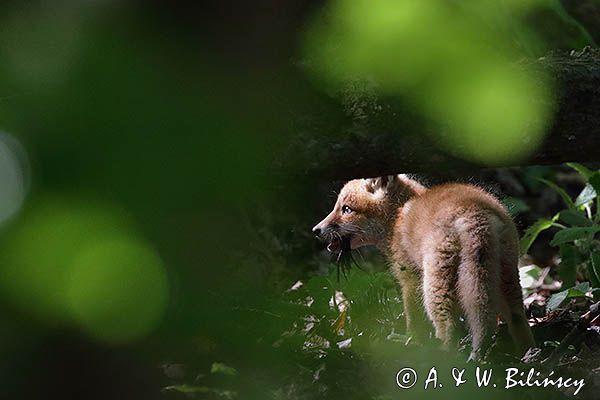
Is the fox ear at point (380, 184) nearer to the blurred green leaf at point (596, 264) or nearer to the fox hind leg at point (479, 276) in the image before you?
the fox hind leg at point (479, 276)

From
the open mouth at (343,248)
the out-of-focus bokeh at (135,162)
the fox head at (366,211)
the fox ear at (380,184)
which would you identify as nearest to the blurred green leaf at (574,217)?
the fox head at (366,211)

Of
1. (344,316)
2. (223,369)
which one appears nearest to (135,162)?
(223,369)

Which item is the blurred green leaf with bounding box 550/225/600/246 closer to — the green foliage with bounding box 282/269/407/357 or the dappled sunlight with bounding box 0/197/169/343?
the green foliage with bounding box 282/269/407/357

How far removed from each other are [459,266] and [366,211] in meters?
1.07

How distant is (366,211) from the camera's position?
175 inches

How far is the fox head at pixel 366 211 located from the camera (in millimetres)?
4410

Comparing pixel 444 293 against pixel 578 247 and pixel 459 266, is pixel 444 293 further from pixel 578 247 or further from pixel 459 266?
pixel 578 247

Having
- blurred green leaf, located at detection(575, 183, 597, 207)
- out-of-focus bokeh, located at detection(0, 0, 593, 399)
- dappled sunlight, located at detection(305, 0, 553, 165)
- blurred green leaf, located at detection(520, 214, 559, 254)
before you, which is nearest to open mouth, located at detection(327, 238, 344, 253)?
blurred green leaf, located at detection(520, 214, 559, 254)

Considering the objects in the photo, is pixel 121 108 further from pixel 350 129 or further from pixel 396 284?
pixel 396 284

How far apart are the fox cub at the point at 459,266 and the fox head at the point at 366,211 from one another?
23 centimetres

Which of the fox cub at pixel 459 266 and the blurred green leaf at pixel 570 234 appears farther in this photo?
the blurred green leaf at pixel 570 234

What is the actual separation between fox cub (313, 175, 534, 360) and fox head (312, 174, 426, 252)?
0.76ft

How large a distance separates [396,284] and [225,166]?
3480mm

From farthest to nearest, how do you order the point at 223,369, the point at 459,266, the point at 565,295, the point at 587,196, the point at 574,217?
the point at 587,196
the point at 574,217
the point at 565,295
the point at 459,266
the point at 223,369
